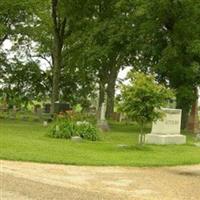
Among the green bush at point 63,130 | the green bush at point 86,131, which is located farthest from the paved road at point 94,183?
the green bush at point 63,130

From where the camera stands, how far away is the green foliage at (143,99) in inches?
865

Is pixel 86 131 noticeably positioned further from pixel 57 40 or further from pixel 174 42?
pixel 57 40

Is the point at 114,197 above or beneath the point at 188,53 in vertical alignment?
beneath

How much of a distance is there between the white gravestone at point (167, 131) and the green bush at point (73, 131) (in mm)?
2543

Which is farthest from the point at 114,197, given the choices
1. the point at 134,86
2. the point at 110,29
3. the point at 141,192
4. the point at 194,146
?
the point at 110,29

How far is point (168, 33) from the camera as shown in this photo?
36000mm

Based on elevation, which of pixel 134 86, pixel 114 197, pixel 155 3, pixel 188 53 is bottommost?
pixel 114 197

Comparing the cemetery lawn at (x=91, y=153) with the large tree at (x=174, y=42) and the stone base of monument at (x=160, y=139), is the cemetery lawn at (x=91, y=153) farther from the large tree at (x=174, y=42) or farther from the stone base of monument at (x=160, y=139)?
the large tree at (x=174, y=42)

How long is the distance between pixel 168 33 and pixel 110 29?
346 centimetres

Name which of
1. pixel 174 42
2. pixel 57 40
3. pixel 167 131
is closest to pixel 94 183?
pixel 167 131

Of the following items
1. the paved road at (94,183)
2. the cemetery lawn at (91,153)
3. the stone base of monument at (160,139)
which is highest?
the stone base of monument at (160,139)

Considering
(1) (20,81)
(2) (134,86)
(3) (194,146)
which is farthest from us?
(1) (20,81)

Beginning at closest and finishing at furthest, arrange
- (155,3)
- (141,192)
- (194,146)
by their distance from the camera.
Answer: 1. (141,192)
2. (194,146)
3. (155,3)

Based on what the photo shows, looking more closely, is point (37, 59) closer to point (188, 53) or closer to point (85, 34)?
point (85, 34)
